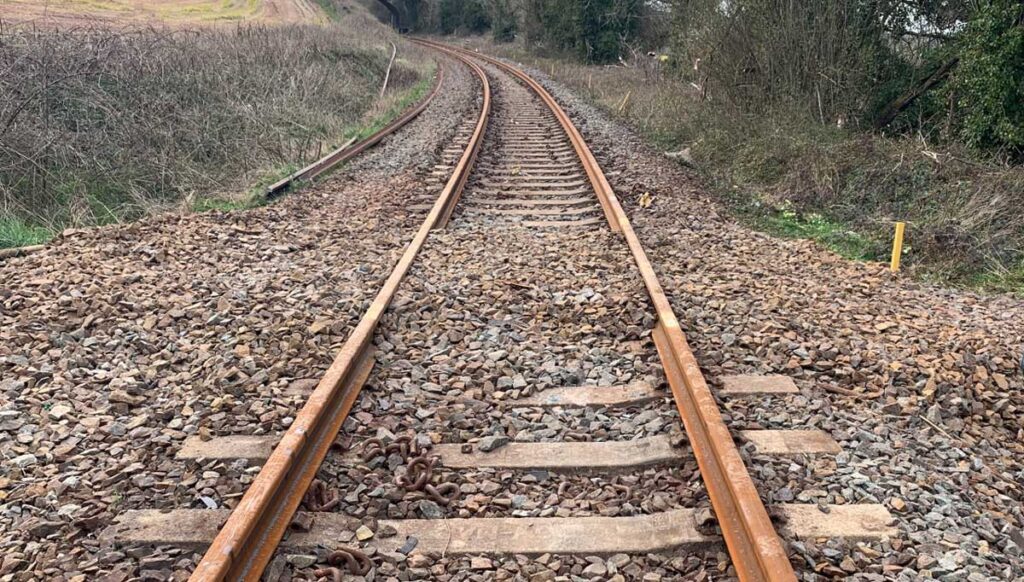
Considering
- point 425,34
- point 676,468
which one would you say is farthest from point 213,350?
point 425,34

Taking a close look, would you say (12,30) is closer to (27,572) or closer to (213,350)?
(213,350)

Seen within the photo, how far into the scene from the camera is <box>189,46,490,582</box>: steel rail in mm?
2406

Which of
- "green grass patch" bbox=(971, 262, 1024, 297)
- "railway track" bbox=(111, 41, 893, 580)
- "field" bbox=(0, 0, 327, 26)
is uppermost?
"field" bbox=(0, 0, 327, 26)

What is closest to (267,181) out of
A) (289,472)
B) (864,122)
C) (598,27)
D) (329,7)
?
(289,472)

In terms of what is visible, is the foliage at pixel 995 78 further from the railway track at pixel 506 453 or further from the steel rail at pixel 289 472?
the steel rail at pixel 289 472

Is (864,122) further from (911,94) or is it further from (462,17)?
(462,17)

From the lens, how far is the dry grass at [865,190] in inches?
239

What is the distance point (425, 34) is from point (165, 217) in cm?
5461

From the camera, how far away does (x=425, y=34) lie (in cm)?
5784

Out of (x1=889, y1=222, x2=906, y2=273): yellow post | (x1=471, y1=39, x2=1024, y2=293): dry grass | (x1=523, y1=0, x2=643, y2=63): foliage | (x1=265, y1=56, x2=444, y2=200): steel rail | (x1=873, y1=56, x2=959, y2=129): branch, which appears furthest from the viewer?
(x1=523, y1=0, x2=643, y2=63): foliage

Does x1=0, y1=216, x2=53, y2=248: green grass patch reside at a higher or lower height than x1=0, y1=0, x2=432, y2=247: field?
lower

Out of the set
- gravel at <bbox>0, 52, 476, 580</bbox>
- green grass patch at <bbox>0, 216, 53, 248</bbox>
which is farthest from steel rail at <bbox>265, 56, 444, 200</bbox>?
green grass patch at <bbox>0, 216, 53, 248</bbox>

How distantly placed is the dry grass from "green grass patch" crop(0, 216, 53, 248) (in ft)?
22.1

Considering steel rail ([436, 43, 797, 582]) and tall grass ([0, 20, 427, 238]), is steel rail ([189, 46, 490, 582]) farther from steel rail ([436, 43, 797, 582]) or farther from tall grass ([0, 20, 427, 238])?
tall grass ([0, 20, 427, 238])
